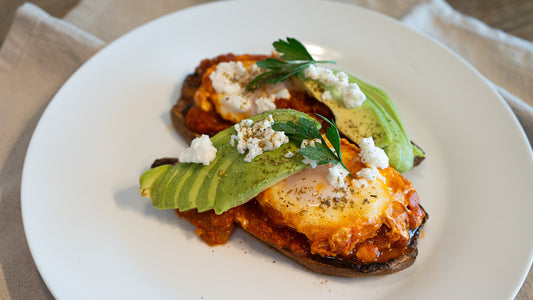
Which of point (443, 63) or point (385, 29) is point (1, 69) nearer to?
point (385, 29)

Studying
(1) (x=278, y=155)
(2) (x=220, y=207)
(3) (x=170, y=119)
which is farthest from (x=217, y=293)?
(3) (x=170, y=119)

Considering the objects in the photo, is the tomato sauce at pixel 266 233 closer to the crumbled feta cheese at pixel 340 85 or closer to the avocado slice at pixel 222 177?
the avocado slice at pixel 222 177

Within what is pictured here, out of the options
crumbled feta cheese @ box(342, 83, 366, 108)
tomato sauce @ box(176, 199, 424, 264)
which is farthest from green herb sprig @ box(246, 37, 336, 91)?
tomato sauce @ box(176, 199, 424, 264)

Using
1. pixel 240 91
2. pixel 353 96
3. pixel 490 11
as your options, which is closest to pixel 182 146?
pixel 240 91

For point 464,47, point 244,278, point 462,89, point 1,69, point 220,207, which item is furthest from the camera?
point 464,47

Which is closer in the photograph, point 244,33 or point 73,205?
point 73,205

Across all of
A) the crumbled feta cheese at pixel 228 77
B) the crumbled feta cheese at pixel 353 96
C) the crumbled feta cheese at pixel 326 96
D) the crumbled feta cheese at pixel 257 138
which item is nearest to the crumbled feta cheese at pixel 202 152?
the crumbled feta cheese at pixel 257 138
